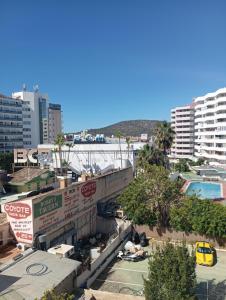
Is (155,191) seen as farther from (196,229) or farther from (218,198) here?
(218,198)

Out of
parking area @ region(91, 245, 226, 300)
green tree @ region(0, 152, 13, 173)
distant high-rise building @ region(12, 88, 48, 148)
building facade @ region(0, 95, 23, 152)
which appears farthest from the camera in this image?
distant high-rise building @ region(12, 88, 48, 148)

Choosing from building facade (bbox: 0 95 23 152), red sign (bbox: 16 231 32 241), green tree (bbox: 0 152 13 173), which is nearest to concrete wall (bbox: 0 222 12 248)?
red sign (bbox: 16 231 32 241)

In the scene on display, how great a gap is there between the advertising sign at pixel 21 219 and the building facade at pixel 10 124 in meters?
110

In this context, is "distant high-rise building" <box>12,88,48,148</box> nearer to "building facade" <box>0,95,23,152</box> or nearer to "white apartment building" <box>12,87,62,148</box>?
"white apartment building" <box>12,87,62,148</box>

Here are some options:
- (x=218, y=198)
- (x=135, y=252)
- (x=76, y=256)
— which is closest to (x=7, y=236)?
(x=76, y=256)

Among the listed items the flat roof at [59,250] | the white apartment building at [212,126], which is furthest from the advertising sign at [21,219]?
the white apartment building at [212,126]

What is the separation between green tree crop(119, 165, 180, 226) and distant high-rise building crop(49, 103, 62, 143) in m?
152

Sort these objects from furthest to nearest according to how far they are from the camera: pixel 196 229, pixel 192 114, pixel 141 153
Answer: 1. pixel 192 114
2. pixel 141 153
3. pixel 196 229

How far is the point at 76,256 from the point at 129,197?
11.7m

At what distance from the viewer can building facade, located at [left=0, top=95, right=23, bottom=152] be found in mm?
131875

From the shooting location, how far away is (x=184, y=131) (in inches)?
5832

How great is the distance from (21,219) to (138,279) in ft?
35.2

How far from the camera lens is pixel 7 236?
26953 millimetres

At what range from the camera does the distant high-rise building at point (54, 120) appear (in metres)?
186
